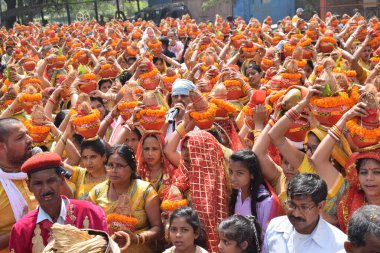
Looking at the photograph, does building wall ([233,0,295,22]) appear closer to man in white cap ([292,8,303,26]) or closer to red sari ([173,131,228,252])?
man in white cap ([292,8,303,26])

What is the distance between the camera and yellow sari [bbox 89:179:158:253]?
3.92 m

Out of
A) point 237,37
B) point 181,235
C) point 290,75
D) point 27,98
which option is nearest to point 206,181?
point 181,235

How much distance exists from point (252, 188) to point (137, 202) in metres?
0.78

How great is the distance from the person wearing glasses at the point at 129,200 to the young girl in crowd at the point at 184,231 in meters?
0.34

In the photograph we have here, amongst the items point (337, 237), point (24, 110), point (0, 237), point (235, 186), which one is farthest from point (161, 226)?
point (24, 110)

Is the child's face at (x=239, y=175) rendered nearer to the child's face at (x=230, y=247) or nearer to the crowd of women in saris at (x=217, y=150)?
the crowd of women in saris at (x=217, y=150)

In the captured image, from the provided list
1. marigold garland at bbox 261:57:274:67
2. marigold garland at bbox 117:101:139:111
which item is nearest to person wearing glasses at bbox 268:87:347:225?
marigold garland at bbox 117:101:139:111

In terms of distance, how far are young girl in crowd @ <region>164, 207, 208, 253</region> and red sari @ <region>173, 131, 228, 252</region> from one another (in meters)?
0.21

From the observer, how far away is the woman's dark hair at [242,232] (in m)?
3.27

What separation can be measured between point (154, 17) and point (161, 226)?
22.5 m

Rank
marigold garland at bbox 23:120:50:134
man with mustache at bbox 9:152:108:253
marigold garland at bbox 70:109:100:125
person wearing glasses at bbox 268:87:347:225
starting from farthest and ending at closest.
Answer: marigold garland at bbox 23:120:50:134, marigold garland at bbox 70:109:100:125, person wearing glasses at bbox 268:87:347:225, man with mustache at bbox 9:152:108:253

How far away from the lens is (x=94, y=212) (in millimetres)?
A: 2875

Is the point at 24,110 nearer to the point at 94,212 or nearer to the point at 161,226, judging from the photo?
the point at 161,226

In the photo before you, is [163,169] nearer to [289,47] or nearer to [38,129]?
[38,129]
